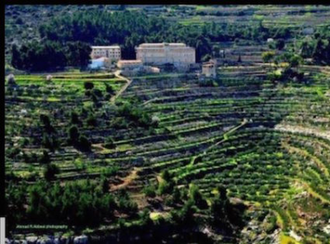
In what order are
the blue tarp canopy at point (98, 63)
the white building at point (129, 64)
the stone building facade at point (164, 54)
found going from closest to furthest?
the blue tarp canopy at point (98, 63) → the white building at point (129, 64) → the stone building facade at point (164, 54)

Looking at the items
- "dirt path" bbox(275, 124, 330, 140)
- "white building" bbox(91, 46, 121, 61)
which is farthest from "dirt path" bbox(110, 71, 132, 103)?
"dirt path" bbox(275, 124, 330, 140)

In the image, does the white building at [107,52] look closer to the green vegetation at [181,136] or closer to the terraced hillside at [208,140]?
the green vegetation at [181,136]

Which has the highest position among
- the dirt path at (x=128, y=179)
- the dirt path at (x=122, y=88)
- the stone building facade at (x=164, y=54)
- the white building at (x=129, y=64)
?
the stone building facade at (x=164, y=54)

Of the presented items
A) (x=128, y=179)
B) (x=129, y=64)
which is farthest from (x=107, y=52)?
(x=128, y=179)

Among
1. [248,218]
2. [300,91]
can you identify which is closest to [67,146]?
[248,218]

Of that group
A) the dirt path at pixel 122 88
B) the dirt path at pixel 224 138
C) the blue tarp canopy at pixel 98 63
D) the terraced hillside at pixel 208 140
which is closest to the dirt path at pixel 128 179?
the terraced hillside at pixel 208 140

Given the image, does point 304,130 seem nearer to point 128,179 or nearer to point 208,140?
point 208,140

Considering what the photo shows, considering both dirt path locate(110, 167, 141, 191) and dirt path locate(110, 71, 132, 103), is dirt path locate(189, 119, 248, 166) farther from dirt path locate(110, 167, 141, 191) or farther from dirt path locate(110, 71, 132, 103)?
dirt path locate(110, 71, 132, 103)

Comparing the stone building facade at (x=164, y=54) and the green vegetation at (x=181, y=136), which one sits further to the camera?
the stone building facade at (x=164, y=54)

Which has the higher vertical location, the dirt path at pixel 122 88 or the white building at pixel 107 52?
the white building at pixel 107 52
